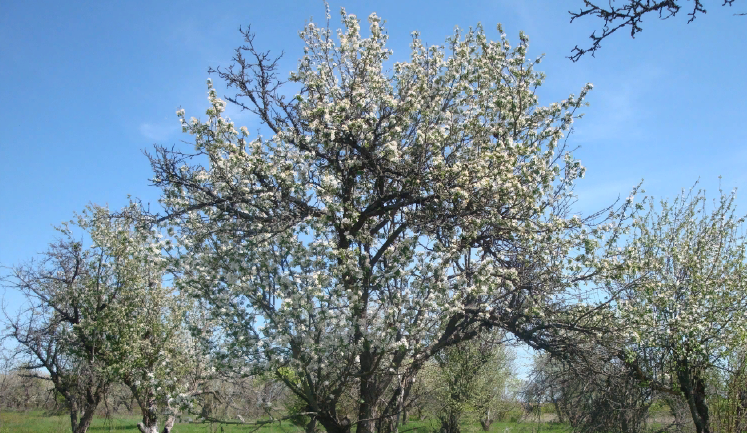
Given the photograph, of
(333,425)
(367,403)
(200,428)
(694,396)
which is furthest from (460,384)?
(333,425)

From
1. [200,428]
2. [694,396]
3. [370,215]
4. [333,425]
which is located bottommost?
[200,428]

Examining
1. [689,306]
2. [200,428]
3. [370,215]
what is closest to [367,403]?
[370,215]

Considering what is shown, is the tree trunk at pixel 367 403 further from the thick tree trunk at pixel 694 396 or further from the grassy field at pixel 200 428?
the thick tree trunk at pixel 694 396

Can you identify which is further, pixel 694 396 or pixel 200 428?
pixel 200 428

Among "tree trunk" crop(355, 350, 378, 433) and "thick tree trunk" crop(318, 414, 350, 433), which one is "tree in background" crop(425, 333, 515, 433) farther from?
"thick tree trunk" crop(318, 414, 350, 433)

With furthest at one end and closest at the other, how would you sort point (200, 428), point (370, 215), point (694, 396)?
point (200, 428) → point (694, 396) → point (370, 215)

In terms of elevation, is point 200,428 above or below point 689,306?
below

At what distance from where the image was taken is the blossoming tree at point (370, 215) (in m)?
8.70

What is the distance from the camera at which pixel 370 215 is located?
32.4 ft

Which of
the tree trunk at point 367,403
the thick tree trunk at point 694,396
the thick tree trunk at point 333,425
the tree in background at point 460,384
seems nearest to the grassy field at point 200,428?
the tree in background at point 460,384

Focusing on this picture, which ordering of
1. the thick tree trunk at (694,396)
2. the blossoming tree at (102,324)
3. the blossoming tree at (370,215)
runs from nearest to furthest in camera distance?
the blossoming tree at (370,215)
the thick tree trunk at (694,396)
the blossoming tree at (102,324)

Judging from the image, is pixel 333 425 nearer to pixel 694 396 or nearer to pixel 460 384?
pixel 694 396

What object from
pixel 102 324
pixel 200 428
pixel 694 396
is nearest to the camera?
pixel 694 396

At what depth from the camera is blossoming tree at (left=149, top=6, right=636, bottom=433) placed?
8.70 m
